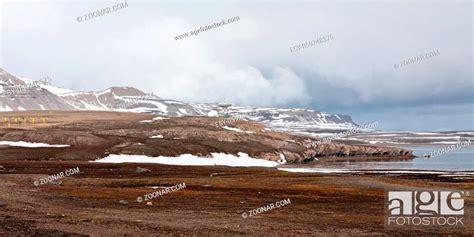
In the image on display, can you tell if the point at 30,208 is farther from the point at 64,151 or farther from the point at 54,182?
the point at 64,151

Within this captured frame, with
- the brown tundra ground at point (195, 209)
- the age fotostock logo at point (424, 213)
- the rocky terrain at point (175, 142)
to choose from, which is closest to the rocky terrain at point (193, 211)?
the brown tundra ground at point (195, 209)

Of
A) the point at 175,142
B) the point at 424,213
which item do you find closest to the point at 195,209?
the point at 424,213

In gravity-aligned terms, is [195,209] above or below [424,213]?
below

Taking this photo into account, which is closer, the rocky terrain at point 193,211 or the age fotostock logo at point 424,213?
the rocky terrain at point 193,211

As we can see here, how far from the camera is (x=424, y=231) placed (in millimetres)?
29125

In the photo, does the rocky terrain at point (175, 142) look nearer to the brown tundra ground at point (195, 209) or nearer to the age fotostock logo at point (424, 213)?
the brown tundra ground at point (195, 209)

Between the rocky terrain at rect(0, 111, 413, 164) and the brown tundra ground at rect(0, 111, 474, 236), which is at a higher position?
the rocky terrain at rect(0, 111, 413, 164)

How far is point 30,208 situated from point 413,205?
89.5 ft

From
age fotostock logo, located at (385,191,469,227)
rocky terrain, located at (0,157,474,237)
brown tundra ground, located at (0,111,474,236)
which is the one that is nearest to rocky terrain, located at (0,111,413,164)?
brown tundra ground, located at (0,111,474,236)

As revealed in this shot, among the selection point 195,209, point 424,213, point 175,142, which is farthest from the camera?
point 175,142

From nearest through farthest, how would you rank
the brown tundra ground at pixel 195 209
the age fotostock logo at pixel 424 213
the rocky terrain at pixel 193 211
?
1. the rocky terrain at pixel 193 211
2. the brown tundra ground at pixel 195 209
3. the age fotostock logo at pixel 424 213

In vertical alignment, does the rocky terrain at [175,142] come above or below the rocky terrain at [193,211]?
above

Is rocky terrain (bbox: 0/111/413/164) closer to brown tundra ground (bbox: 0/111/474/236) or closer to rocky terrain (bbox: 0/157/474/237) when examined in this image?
brown tundra ground (bbox: 0/111/474/236)

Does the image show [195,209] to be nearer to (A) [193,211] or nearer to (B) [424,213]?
(A) [193,211]
